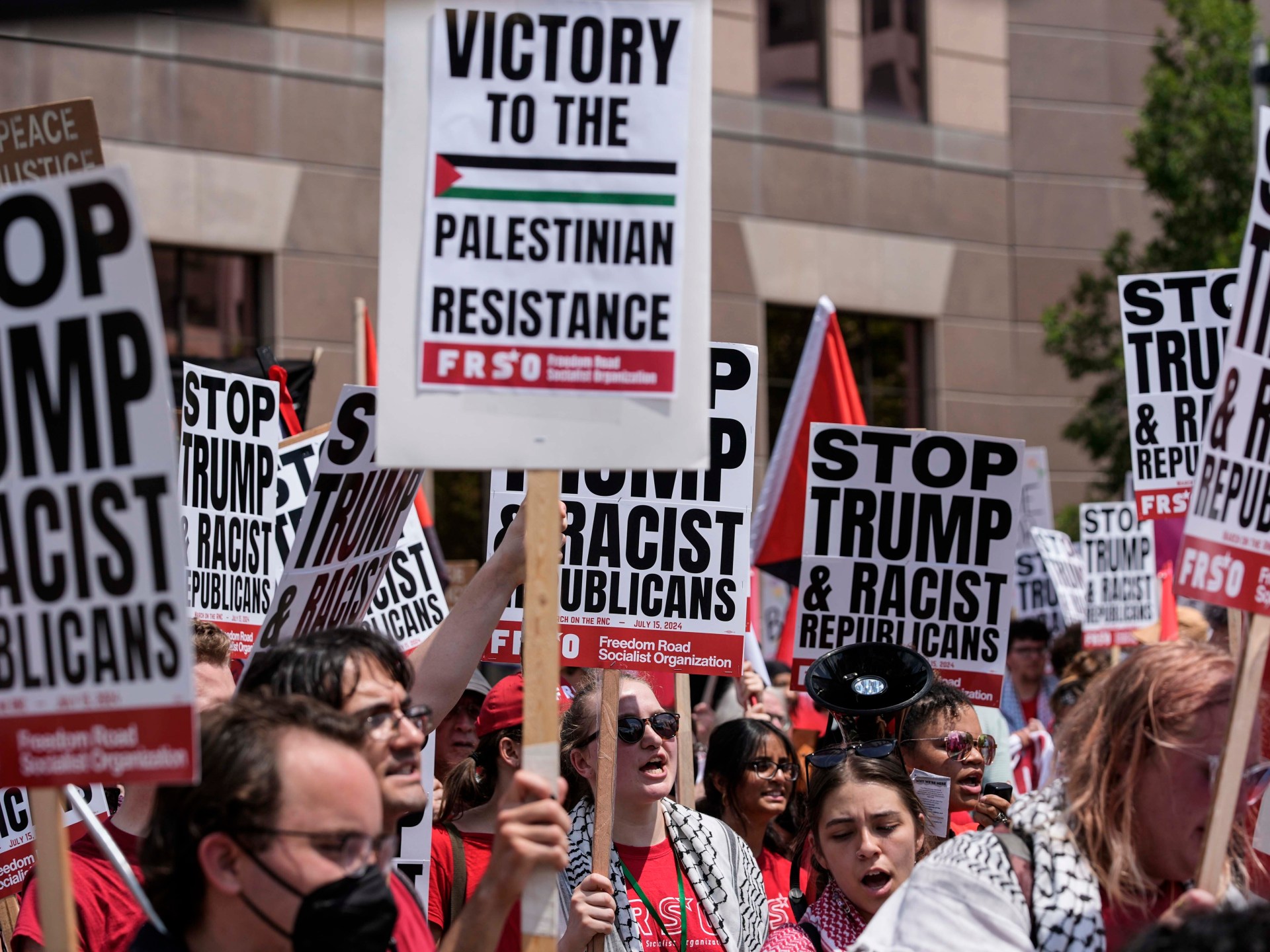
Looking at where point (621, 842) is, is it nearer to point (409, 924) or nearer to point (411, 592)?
point (409, 924)

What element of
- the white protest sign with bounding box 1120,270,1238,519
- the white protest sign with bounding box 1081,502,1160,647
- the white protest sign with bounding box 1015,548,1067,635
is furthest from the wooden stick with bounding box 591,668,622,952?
the white protest sign with bounding box 1015,548,1067,635

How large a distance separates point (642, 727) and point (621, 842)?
1.09 feet

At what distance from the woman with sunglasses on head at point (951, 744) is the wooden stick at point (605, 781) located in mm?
1522

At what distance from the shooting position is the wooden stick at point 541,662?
2902mm

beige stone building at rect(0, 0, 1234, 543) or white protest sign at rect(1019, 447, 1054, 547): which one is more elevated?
beige stone building at rect(0, 0, 1234, 543)

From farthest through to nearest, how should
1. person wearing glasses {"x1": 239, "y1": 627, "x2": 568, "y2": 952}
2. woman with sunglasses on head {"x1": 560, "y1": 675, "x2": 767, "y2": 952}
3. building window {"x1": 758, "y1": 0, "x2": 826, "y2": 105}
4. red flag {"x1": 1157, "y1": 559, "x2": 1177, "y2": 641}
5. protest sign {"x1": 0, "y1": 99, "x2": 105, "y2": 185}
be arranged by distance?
building window {"x1": 758, "y1": 0, "x2": 826, "y2": 105}, red flag {"x1": 1157, "y1": 559, "x2": 1177, "y2": 641}, woman with sunglasses on head {"x1": 560, "y1": 675, "x2": 767, "y2": 952}, protest sign {"x1": 0, "y1": 99, "x2": 105, "y2": 185}, person wearing glasses {"x1": 239, "y1": 627, "x2": 568, "y2": 952}

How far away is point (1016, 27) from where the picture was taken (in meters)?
22.3

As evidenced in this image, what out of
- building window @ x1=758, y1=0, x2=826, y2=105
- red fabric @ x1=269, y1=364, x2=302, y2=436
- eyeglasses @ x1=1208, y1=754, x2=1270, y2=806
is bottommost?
eyeglasses @ x1=1208, y1=754, x2=1270, y2=806

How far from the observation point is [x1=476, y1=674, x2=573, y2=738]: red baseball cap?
504 cm

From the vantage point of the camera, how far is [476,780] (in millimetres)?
4941

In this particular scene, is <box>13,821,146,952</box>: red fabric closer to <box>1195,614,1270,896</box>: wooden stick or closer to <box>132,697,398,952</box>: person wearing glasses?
<box>132,697,398,952</box>: person wearing glasses

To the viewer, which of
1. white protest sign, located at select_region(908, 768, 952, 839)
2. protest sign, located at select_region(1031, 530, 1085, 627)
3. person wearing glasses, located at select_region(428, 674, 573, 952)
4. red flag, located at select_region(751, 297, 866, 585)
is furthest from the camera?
protest sign, located at select_region(1031, 530, 1085, 627)

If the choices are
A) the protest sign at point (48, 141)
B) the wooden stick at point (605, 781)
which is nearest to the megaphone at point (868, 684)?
Answer: the wooden stick at point (605, 781)

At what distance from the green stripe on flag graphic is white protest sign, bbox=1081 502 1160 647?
7449 mm
